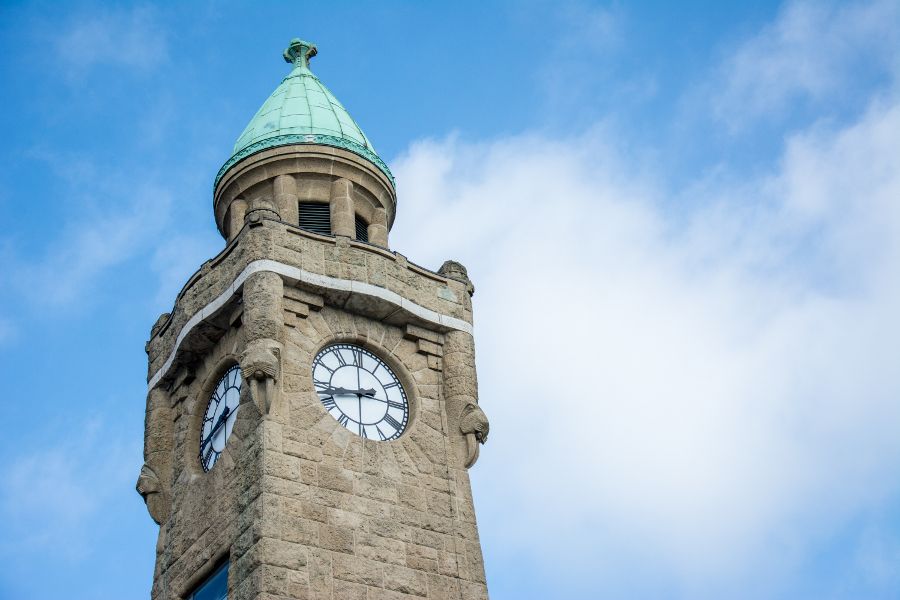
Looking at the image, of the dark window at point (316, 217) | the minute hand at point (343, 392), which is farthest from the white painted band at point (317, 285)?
the dark window at point (316, 217)

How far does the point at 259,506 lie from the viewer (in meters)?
22.8

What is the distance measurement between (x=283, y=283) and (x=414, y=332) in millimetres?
2629

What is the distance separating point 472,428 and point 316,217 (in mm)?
5995

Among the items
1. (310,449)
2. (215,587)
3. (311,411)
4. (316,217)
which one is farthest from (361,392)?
(316,217)

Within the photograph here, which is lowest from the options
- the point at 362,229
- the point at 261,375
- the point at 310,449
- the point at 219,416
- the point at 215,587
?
the point at 215,587

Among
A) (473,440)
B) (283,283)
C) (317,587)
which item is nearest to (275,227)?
(283,283)

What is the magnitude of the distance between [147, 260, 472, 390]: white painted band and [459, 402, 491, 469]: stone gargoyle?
1.85 m

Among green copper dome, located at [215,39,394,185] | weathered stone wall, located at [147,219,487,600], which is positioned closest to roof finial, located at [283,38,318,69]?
green copper dome, located at [215,39,394,185]

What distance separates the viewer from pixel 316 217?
96.8 ft

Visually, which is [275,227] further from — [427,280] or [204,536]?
[204,536]

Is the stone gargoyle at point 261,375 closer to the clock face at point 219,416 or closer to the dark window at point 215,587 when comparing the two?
the clock face at point 219,416

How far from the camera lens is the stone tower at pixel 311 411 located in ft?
76.1

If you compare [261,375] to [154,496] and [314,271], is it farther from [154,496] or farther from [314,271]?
[154,496]

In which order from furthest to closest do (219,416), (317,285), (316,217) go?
(316,217) → (219,416) → (317,285)
